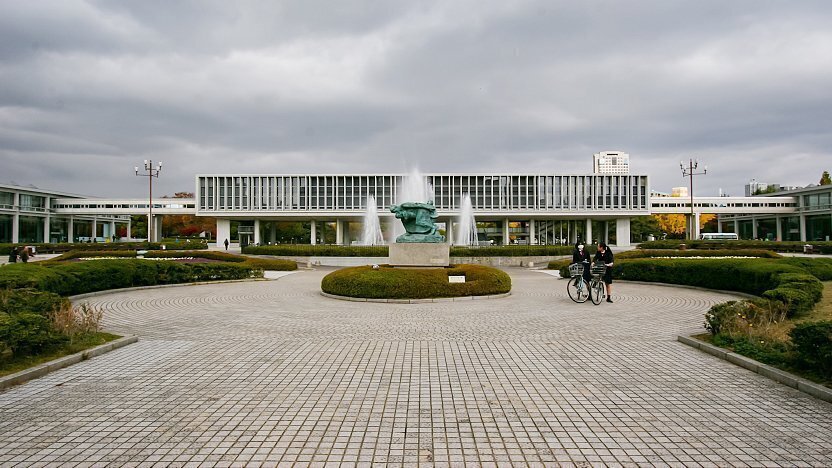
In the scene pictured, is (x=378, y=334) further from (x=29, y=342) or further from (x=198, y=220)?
(x=198, y=220)

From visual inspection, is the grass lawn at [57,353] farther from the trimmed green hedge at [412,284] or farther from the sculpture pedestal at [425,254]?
the sculpture pedestal at [425,254]

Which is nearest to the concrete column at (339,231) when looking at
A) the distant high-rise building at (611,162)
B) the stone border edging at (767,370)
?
the stone border edging at (767,370)

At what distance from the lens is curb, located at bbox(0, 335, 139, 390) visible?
5.98 m

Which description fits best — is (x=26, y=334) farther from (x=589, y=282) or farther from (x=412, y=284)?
(x=589, y=282)

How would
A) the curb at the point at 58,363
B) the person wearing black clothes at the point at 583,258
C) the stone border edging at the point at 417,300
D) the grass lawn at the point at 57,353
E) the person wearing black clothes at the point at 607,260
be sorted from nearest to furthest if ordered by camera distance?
1. the curb at the point at 58,363
2. the grass lawn at the point at 57,353
3. the person wearing black clothes at the point at 607,260
4. the person wearing black clothes at the point at 583,258
5. the stone border edging at the point at 417,300

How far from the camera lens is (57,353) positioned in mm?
7195

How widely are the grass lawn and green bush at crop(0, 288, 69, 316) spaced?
3.08 ft

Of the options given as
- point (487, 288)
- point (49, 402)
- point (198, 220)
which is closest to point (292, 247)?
point (487, 288)

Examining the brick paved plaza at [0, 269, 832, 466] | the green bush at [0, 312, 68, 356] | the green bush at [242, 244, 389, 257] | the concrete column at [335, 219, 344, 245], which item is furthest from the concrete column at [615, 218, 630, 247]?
the green bush at [0, 312, 68, 356]

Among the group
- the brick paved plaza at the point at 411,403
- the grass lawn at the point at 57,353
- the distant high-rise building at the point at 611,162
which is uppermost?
the distant high-rise building at the point at 611,162

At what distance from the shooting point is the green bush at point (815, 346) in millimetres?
5668

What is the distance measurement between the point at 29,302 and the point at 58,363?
2.43m

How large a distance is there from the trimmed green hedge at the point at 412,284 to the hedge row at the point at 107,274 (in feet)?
24.2

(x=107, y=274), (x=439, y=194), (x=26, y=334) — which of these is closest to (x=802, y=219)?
(x=439, y=194)
